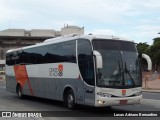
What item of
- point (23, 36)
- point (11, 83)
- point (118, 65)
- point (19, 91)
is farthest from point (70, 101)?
point (23, 36)

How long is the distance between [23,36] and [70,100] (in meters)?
104

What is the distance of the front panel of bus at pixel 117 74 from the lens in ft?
48.3

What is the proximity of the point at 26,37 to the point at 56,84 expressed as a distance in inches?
3978

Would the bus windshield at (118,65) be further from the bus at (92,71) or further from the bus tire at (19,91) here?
the bus tire at (19,91)

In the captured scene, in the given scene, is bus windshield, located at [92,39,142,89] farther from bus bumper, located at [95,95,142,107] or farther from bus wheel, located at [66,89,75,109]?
bus wheel, located at [66,89,75,109]

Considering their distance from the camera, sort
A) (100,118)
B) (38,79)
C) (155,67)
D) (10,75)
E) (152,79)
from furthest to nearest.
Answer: (155,67) < (152,79) < (10,75) < (38,79) < (100,118)

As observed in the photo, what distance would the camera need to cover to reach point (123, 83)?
1504 cm

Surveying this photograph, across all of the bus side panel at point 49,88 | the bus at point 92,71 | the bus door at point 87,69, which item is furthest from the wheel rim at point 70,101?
the bus side panel at point 49,88

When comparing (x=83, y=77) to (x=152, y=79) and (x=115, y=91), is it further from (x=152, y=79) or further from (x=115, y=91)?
(x=152, y=79)

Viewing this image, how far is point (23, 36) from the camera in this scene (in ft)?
392

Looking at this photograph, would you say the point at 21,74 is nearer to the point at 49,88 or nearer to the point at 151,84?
the point at 49,88

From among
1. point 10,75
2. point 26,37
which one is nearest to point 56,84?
point 10,75

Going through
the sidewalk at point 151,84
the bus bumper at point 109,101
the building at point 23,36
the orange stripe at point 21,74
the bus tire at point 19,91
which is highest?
the building at point 23,36

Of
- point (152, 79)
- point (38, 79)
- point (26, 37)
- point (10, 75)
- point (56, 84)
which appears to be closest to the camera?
point (56, 84)
